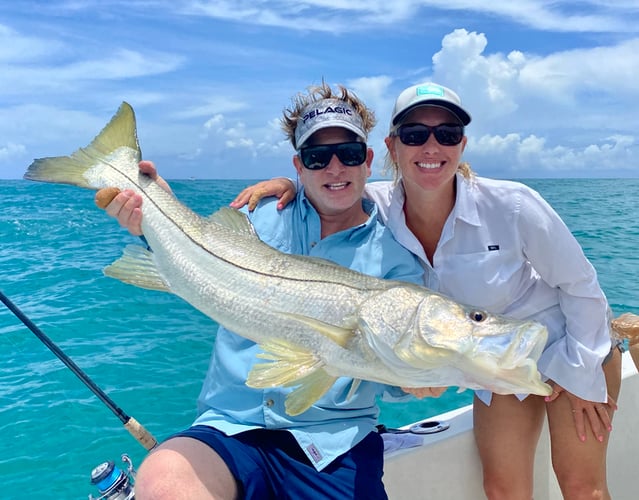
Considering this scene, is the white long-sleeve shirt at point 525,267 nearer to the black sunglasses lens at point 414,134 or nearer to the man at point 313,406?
the man at point 313,406

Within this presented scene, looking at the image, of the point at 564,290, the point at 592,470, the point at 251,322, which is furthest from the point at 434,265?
the point at 592,470

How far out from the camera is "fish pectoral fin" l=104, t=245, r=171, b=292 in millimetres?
2836

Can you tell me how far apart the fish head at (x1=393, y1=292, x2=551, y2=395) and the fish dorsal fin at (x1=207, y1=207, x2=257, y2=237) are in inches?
42.3

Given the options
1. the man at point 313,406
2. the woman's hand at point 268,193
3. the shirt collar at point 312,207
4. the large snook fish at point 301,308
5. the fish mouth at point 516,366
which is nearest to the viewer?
the fish mouth at point 516,366

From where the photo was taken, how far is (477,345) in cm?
204

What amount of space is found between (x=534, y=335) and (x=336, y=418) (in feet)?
3.71

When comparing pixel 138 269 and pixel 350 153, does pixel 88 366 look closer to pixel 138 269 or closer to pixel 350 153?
pixel 138 269

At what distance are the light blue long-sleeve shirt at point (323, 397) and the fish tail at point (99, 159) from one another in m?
0.80

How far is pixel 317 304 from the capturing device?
2395 millimetres

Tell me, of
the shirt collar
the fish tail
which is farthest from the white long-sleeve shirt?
the fish tail

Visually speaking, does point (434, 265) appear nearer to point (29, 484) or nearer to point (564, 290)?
point (564, 290)

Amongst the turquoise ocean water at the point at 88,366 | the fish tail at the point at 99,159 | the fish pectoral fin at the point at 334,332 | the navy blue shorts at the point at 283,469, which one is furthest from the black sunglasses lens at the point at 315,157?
the turquoise ocean water at the point at 88,366

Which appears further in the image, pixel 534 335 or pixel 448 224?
pixel 448 224

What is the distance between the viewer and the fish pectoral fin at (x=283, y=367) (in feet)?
7.32
